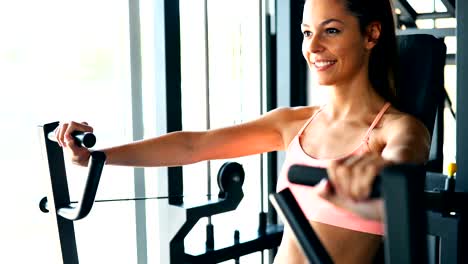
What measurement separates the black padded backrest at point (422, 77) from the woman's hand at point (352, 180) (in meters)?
0.89

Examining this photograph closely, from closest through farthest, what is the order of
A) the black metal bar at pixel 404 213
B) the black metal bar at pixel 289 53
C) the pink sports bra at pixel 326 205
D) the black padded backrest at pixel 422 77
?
the black metal bar at pixel 404 213
the pink sports bra at pixel 326 205
the black padded backrest at pixel 422 77
the black metal bar at pixel 289 53

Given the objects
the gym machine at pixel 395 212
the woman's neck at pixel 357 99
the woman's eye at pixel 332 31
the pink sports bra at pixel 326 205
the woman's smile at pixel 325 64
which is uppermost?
the woman's eye at pixel 332 31

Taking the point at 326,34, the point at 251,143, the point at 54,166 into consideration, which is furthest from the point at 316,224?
the point at 54,166

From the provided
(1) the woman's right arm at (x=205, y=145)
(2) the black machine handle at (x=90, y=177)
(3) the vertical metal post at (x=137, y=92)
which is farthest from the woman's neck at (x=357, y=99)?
(3) the vertical metal post at (x=137, y=92)

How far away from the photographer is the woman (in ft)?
5.37

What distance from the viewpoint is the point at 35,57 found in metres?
2.37

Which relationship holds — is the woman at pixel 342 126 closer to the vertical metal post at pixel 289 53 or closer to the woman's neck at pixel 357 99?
the woman's neck at pixel 357 99

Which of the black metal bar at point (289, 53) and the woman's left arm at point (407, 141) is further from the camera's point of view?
the black metal bar at point (289, 53)

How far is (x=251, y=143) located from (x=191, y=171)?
3.11ft

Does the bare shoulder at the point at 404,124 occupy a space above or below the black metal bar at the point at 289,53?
below

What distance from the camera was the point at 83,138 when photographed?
4.98 feet

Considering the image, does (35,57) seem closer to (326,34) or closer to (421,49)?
(326,34)

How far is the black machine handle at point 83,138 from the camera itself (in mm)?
1507

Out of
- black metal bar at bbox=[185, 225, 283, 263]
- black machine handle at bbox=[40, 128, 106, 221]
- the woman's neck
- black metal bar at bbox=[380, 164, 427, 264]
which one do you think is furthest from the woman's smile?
black metal bar at bbox=[380, 164, 427, 264]
